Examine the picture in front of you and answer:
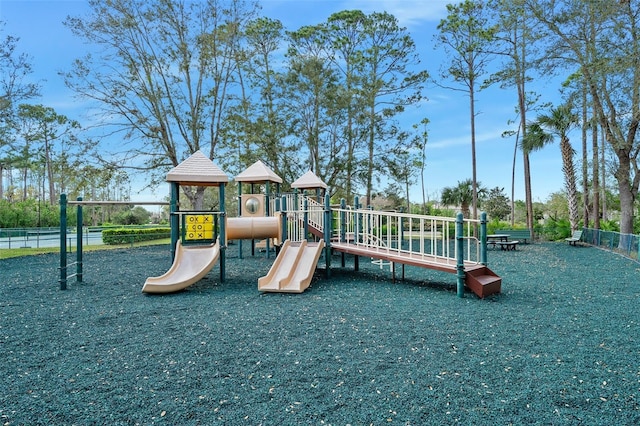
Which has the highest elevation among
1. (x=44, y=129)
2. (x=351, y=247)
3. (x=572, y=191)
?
(x=44, y=129)

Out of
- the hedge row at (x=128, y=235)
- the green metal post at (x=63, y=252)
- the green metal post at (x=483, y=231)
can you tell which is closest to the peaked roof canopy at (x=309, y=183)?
the green metal post at (x=63, y=252)

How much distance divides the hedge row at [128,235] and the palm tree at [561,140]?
755 inches

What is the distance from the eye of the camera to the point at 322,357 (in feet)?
11.8

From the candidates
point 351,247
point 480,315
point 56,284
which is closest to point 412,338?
point 480,315

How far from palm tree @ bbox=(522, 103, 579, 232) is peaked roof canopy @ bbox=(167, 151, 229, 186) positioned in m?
15.4

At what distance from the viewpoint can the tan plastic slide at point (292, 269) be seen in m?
6.95

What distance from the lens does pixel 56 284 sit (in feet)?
25.8

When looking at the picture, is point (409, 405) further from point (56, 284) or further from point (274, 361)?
point (56, 284)

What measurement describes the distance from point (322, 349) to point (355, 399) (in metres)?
1.05

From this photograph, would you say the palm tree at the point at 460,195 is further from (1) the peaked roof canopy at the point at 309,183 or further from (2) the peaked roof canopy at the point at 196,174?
(2) the peaked roof canopy at the point at 196,174

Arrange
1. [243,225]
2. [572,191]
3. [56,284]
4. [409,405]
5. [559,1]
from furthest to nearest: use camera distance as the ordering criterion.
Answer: [572,191] < [559,1] < [243,225] < [56,284] < [409,405]

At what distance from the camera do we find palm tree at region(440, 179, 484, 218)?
24844mm

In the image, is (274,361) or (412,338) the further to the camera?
(412,338)

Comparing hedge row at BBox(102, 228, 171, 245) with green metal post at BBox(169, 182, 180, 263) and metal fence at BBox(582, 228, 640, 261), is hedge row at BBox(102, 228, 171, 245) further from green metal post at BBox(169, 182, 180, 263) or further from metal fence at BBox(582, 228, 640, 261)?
metal fence at BBox(582, 228, 640, 261)
